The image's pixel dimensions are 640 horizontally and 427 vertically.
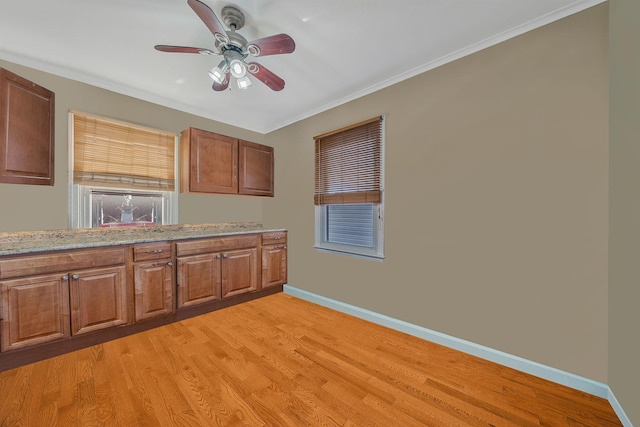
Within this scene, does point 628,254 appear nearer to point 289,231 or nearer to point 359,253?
point 359,253

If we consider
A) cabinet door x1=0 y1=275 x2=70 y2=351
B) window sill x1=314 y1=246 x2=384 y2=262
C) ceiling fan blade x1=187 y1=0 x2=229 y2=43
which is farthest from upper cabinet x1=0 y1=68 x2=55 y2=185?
window sill x1=314 y1=246 x2=384 y2=262

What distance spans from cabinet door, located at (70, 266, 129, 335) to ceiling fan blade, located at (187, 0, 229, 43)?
2.21m

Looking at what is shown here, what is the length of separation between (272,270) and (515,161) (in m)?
3.04

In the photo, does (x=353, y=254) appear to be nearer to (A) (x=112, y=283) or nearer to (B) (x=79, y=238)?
(A) (x=112, y=283)

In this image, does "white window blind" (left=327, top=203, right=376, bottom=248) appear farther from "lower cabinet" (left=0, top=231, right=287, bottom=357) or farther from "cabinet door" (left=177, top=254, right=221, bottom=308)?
"cabinet door" (left=177, top=254, right=221, bottom=308)

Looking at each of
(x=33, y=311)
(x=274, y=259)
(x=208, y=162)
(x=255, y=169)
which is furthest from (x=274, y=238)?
(x=33, y=311)

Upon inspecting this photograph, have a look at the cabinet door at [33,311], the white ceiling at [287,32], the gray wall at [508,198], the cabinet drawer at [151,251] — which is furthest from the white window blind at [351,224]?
the cabinet door at [33,311]

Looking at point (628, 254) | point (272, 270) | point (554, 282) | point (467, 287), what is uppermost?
→ point (628, 254)

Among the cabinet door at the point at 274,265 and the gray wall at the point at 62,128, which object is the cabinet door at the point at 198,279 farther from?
the gray wall at the point at 62,128

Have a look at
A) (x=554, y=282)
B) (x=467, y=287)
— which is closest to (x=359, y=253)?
(x=467, y=287)

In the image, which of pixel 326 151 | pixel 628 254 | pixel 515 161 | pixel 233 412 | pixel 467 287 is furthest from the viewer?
pixel 326 151

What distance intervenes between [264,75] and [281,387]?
7.81 feet

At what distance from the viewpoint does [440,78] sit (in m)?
2.15

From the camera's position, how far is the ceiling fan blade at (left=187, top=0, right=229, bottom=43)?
1292 mm
